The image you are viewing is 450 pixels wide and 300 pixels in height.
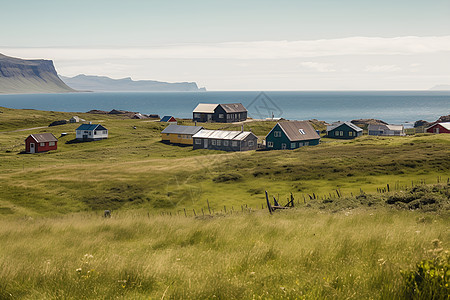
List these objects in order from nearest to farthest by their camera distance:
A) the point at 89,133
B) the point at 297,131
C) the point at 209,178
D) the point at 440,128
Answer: the point at 209,178, the point at 297,131, the point at 89,133, the point at 440,128

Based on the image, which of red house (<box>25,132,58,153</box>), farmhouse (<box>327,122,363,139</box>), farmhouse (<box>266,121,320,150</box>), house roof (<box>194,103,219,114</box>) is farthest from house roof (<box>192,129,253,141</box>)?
house roof (<box>194,103,219,114</box>)

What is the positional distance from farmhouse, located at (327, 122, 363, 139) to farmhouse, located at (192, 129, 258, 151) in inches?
1405

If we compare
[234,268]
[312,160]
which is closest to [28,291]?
[234,268]

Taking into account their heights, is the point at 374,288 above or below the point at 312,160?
above

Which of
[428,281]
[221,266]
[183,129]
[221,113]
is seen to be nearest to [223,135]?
[183,129]

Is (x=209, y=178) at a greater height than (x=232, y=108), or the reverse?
(x=232, y=108)

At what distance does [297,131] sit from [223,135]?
56.8 ft

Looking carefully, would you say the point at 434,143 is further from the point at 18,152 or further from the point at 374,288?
the point at 18,152

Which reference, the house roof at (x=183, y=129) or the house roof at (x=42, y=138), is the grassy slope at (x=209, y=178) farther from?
the house roof at (x=183, y=129)

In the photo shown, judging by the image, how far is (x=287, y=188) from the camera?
45031mm

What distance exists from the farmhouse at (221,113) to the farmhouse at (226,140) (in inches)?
1785

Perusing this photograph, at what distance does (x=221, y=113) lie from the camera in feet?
467

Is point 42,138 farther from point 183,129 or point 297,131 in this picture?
point 297,131

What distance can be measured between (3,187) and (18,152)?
47.6 m
